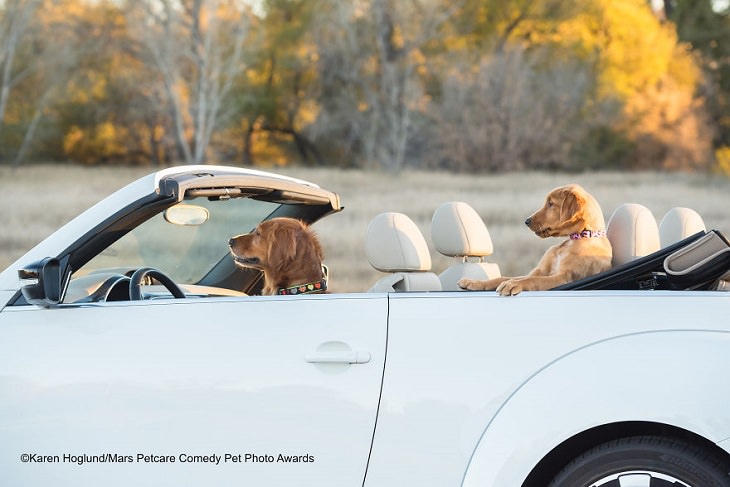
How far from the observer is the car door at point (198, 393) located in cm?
299

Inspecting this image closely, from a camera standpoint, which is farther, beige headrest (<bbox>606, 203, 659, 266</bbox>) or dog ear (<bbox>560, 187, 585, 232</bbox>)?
dog ear (<bbox>560, 187, 585, 232</bbox>)

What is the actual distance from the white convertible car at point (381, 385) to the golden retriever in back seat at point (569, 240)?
2.26 feet

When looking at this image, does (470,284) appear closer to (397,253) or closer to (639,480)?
(397,253)

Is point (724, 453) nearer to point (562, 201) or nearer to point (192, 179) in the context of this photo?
point (562, 201)

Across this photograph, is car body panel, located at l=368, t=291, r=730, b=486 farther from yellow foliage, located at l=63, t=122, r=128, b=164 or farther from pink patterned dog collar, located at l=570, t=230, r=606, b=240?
yellow foliage, located at l=63, t=122, r=128, b=164

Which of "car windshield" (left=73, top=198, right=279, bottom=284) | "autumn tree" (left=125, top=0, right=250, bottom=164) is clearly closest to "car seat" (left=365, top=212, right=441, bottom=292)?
"car windshield" (left=73, top=198, right=279, bottom=284)

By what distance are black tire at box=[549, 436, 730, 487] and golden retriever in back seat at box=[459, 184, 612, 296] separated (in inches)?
37.3

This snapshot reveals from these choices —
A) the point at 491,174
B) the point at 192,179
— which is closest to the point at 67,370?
the point at 192,179

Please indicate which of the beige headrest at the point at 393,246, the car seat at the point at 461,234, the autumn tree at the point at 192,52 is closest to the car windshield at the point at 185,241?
the beige headrest at the point at 393,246

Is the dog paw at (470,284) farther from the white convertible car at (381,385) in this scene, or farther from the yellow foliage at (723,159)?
the yellow foliage at (723,159)

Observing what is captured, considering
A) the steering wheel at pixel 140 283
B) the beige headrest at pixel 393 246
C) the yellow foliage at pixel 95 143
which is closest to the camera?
the steering wheel at pixel 140 283

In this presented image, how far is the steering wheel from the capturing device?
11.3ft

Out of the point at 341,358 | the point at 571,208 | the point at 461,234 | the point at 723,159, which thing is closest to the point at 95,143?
the point at 723,159

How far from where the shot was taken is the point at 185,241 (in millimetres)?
4430
